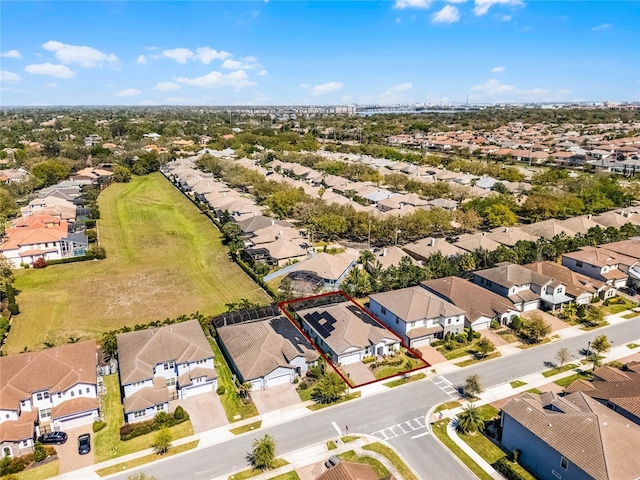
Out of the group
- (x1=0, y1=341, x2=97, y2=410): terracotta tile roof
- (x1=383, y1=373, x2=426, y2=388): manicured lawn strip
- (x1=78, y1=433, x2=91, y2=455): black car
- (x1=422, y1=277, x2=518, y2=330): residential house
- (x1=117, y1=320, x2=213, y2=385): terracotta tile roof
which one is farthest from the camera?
(x1=422, y1=277, x2=518, y2=330): residential house

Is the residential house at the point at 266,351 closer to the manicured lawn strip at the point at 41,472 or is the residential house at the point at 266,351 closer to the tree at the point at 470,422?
the tree at the point at 470,422

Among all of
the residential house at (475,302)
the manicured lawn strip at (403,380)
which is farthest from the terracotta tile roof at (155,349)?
the residential house at (475,302)

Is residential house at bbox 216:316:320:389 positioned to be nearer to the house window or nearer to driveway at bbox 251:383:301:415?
driveway at bbox 251:383:301:415

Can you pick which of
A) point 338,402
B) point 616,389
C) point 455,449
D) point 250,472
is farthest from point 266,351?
point 616,389

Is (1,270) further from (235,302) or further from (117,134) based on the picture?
(117,134)

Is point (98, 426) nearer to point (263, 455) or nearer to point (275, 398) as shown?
point (275, 398)

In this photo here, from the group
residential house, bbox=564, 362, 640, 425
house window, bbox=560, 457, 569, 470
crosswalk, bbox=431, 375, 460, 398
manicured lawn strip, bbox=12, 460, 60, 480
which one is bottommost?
manicured lawn strip, bbox=12, 460, 60, 480

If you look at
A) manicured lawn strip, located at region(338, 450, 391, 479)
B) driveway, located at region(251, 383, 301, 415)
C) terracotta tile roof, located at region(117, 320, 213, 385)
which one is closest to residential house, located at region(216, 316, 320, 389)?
driveway, located at region(251, 383, 301, 415)
